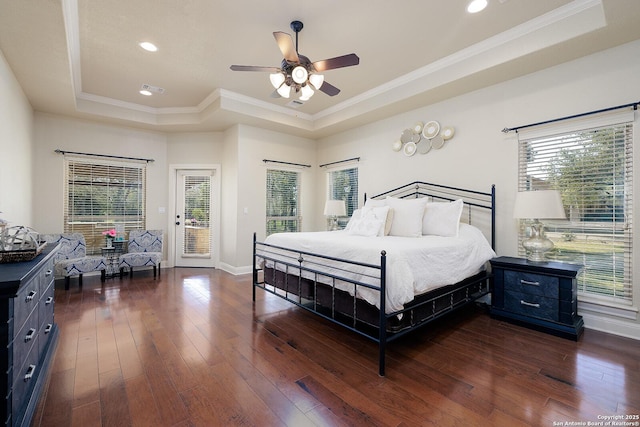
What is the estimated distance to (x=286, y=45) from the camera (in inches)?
101

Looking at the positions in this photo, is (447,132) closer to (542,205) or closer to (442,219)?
(442,219)

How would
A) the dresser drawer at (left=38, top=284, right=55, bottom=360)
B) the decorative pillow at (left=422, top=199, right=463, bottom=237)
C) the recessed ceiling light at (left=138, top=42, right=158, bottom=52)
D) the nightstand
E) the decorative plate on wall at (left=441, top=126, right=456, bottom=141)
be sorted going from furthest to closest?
the decorative plate on wall at (left=441, top=126, right=456, bottom=141)
the decorative pillow at (left=422, top=199, right=463, bottom=237)
the recessed ceiling light at (left=138, top=42, right=158, bottom=52)
the nightstand
the dresser drawer at (left=38, top=284, right=55, bottom=360)

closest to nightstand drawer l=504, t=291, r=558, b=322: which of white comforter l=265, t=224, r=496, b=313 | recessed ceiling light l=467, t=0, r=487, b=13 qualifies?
white comforter l=265, t=224, r=496, b=313

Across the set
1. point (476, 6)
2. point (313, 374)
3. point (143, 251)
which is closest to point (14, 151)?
point (143, 251)

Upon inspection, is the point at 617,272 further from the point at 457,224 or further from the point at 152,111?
the point at 152,111

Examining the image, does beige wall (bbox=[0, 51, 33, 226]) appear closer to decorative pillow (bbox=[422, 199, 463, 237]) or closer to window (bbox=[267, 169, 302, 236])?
window (bbox=[267, 169, 302, 236])

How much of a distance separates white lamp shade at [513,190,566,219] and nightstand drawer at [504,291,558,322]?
0.80m

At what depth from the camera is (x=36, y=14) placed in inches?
93.7

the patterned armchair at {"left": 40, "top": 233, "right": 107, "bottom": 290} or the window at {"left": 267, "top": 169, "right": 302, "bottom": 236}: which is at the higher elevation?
the window at {"left": 267, "top": 169, "right": 302, "bottom": 236}

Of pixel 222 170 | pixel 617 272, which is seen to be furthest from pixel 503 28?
pixel 222 170

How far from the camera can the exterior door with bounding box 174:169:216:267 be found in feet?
19.6

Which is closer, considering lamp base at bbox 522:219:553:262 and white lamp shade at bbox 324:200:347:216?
lamp base at bbox 522:219:553:262

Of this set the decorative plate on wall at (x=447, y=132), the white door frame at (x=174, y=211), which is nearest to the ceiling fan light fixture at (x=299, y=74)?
the decorative plate on wall at (x=447, y=132)

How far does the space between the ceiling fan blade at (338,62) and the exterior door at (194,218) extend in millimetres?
3946
